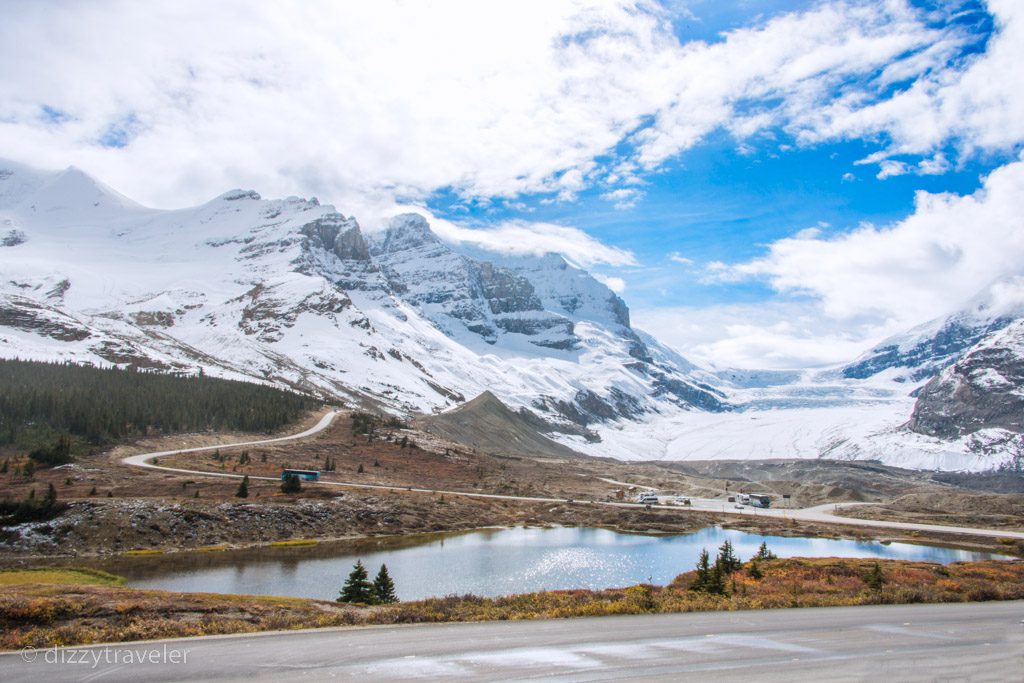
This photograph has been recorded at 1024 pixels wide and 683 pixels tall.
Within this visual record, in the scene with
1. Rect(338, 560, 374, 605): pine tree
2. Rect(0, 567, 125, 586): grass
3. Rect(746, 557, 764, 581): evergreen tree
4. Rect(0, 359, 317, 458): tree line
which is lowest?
Rect(0, 567, 125, 586): grass

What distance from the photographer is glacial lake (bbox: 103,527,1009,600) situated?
48.3 meters

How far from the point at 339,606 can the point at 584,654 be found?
562 inches

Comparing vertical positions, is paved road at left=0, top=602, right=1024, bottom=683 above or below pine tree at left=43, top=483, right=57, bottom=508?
above

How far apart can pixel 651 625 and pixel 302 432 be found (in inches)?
4960

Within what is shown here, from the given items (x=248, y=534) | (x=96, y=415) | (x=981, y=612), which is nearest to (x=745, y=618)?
(x=981, y=612)

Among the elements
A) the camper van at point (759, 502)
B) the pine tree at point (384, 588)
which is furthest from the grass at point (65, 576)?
the camper van at point (759, 502)

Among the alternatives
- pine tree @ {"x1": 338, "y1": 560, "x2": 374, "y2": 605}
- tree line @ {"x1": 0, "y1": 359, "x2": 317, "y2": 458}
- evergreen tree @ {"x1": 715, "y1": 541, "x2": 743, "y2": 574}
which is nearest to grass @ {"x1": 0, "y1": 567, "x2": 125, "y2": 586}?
pine tree @ {"x1": 338, "y1": 560, "x2": 374, "y2": 605}

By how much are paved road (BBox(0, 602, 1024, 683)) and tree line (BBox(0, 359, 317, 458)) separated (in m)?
86.4

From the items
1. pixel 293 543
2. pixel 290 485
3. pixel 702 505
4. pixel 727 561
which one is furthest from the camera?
pixel 702 505

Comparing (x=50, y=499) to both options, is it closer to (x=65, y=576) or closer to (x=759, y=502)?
(x=65, y=576)

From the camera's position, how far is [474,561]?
2363 inches

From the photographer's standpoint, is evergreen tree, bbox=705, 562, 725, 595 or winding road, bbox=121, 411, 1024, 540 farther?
winding road, bbox=121, 411, 1024, 540

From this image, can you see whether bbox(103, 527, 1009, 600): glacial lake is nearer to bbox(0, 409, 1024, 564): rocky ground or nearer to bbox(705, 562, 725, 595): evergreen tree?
bbox(0, 409, 1024, 564): rocky ground

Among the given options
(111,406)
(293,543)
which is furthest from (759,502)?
(111,406)
